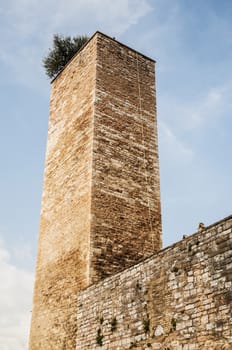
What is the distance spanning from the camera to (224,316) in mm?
6512

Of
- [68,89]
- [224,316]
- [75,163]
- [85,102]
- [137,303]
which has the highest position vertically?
[68,89]

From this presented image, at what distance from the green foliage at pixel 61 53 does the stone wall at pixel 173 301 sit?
9772 mm

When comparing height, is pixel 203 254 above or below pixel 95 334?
above

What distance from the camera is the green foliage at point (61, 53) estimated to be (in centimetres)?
1667

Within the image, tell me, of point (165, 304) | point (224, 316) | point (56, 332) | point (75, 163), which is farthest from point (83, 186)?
point (224, 316)

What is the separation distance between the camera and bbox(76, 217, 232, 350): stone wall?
22.1 feet

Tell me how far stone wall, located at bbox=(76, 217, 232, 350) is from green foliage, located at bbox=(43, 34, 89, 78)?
32.1ft

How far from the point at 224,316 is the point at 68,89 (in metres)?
10.0

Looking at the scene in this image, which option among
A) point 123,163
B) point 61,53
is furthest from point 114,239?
point 61,53

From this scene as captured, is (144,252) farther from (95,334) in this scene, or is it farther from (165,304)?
(165,304)

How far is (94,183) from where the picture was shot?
11633 mm

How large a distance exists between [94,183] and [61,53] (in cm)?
732

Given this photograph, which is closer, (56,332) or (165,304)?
(165,304)

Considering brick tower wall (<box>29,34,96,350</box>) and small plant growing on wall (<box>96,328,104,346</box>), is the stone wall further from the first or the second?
brick tower wall (<box>29,34,96,350</box>)
